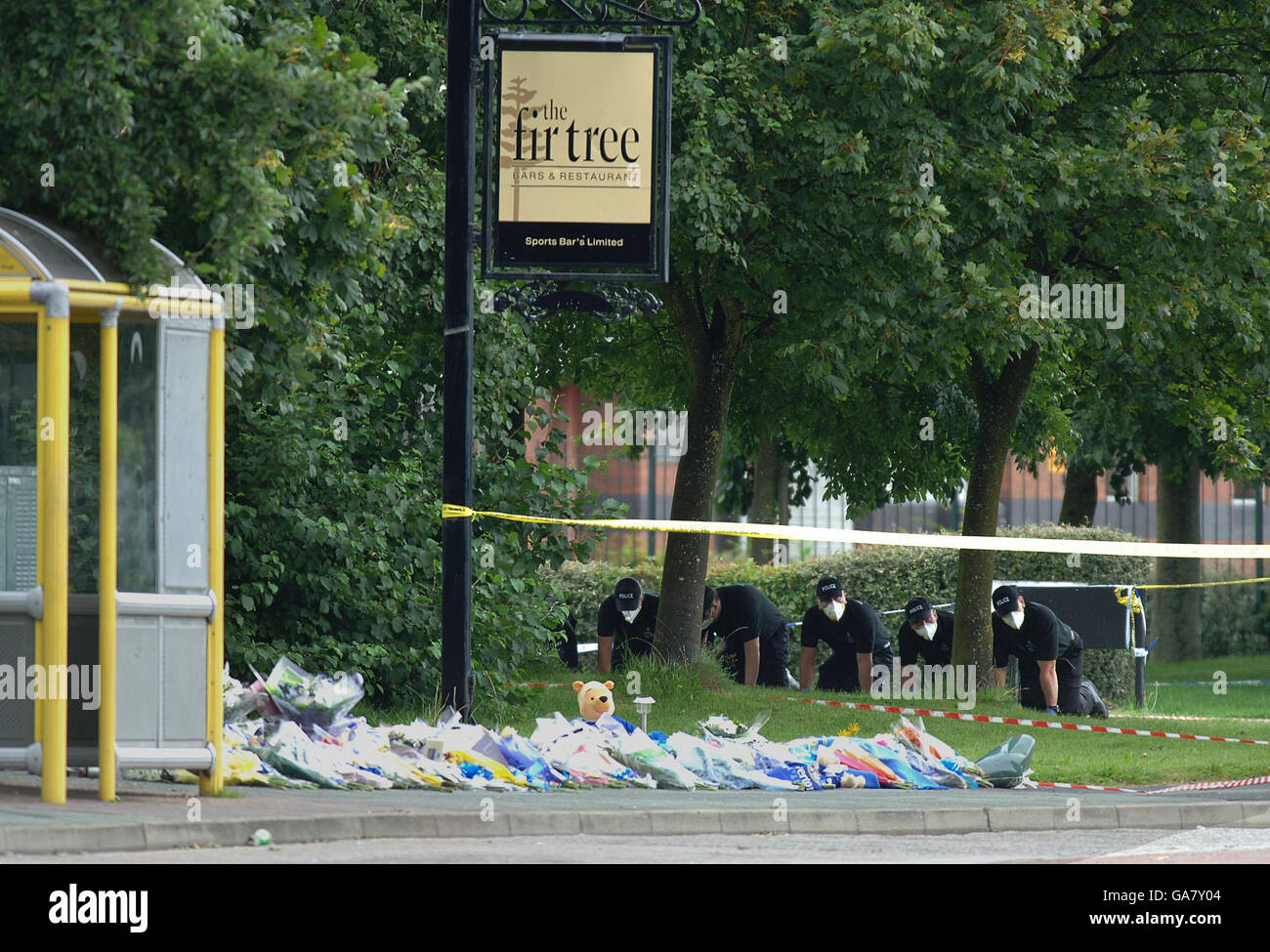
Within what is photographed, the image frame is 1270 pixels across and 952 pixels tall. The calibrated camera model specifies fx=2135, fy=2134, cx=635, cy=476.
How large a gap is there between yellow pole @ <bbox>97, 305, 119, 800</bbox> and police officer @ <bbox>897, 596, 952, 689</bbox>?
462 inches

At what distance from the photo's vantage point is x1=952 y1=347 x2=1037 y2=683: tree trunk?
2080cm

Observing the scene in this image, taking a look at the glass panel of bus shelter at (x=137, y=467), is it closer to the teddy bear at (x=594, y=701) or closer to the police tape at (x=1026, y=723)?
the teddy bear at (x=594, y=701)

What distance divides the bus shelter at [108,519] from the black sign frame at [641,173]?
9.43 ft

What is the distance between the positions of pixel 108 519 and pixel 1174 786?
25.2ft

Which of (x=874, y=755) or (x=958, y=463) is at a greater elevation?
(x=958, y=463)

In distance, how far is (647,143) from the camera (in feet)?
43.8

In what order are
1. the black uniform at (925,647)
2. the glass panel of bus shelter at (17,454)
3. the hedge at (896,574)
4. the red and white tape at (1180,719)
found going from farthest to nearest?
the hedge at (896,574), the black uniform at (925,647), the red and white tape at (1180,719), the glass panel of bus shelter at (17,454)

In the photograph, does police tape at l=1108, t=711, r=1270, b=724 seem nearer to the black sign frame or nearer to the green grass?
the green grass

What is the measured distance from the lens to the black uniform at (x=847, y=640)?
826 inches

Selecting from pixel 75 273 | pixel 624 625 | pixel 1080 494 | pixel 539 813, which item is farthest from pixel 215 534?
pixel 1080 494

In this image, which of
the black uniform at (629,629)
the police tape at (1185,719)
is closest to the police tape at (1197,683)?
the police tape at (1185,719)

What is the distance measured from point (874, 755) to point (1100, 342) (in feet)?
23.1

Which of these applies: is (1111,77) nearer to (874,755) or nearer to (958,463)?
(958,463)
